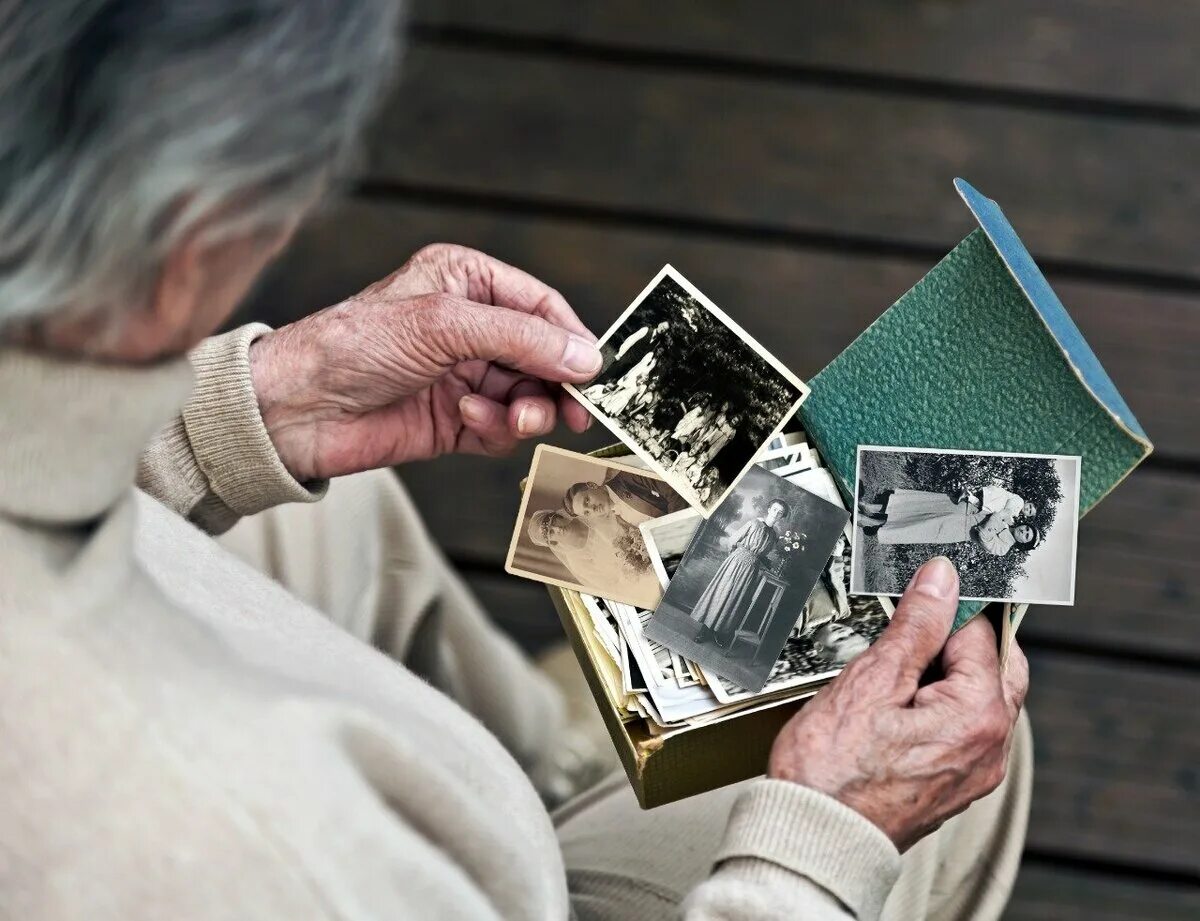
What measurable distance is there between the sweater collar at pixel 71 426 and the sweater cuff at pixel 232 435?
35 cm

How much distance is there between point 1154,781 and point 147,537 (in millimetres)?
1197

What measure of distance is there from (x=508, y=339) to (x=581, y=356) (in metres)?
0.06

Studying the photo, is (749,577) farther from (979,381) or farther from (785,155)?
(785,155)

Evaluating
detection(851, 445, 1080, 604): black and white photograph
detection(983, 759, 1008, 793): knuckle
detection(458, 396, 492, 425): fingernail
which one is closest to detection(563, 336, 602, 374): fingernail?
detection(458, 396, 492, 425): fingernail

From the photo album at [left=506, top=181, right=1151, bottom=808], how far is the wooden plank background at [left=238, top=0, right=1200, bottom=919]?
56 centimetres

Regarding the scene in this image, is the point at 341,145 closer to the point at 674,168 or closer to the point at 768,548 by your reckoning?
the point at 768,548

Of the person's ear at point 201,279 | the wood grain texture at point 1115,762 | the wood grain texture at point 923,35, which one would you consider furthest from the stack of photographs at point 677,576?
the wood grain texture at point 923,35

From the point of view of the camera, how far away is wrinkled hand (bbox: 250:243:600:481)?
90 centimetres

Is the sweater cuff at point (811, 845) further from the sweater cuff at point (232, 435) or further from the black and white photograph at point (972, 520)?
the sweater cuff at point (232, 435)

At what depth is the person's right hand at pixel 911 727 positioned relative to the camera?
80 cm

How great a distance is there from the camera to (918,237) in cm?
153

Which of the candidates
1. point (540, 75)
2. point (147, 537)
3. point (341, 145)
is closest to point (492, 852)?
point (147, 537)

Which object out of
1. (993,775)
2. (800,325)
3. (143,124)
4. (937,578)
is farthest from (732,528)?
(800,325)

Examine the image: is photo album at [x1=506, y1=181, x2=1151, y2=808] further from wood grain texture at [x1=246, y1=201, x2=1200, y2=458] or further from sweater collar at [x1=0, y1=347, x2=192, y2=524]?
wood grain texture at [x1=246, y1=201, x2=1200, y2=458]
